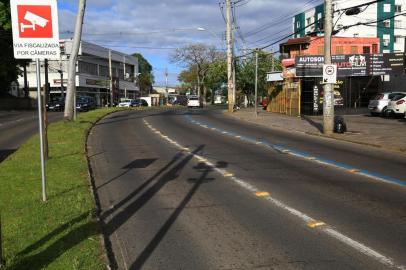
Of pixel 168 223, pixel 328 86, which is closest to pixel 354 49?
pixel 328 86

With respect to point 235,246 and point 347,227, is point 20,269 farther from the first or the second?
point 347,227

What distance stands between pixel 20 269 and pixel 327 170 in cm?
858

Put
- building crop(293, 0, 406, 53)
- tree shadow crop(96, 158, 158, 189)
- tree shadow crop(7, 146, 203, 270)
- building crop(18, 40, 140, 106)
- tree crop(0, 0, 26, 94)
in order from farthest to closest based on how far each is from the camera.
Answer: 1. building crop(18, 40, 140, 106)
2. building crop(293, 0, 406, 53)
3. tree crop(0, 0, 26, 94)
4. tree shadow crop(96, 158, 158, 189)
5. tree shadow crop(7, 146, 203, 270)

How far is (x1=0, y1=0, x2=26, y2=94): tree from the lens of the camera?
54.4m

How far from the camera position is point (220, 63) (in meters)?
94.2

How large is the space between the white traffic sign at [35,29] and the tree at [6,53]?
4925 centimetres

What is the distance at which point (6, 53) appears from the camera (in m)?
59.2

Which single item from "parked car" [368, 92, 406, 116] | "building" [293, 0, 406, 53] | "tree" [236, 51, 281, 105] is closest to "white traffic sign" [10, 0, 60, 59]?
"parked car" [368, 92, 406, 116]

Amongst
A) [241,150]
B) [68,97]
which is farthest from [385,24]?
[241,150]

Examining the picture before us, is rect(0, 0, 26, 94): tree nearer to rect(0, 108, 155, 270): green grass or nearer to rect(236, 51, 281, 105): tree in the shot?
rect(236, 51, 281, 105): tree

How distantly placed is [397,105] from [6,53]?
43.1 meters

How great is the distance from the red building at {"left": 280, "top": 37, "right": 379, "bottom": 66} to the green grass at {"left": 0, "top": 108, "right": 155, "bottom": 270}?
151 ft

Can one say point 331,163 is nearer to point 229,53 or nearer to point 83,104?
point 229,53

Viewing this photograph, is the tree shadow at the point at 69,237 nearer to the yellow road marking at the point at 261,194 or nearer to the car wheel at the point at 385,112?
the yellow road marking at the point at 261,194
